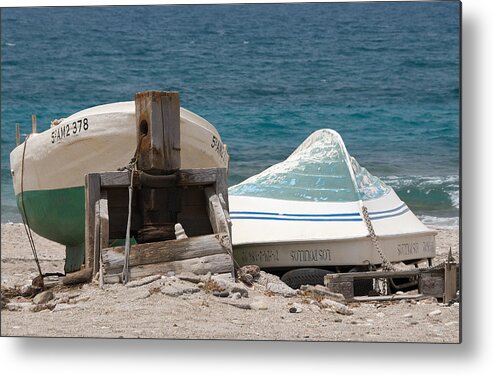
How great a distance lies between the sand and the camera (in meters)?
7.60

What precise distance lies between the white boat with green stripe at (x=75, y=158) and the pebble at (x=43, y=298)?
2.11ft

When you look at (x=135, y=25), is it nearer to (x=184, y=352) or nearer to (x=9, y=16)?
(x=9, y=16)

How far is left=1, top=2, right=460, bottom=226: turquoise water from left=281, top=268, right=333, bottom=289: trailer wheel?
0.56 meters

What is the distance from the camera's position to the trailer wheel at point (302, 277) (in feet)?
27.8

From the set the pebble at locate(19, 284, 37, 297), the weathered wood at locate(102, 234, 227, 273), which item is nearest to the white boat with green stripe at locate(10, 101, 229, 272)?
the pebble at locate(19, 284, 37, 297)

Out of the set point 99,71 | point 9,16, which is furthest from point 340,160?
point 9,16

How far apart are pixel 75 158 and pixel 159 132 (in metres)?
0.98

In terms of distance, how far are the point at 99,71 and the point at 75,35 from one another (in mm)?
397

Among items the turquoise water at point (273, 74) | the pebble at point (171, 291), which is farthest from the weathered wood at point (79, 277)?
the turquoise water at point (273, 74)

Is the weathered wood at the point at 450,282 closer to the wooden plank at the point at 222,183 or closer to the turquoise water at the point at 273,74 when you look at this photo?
the turquoise water at the point at 273,74

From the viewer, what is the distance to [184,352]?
25.1ft

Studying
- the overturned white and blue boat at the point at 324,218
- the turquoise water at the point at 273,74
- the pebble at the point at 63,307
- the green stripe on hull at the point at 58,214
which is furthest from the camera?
the green stripe on hull at the point at 58,214

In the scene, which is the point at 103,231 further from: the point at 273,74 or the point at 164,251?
the point at 273,74

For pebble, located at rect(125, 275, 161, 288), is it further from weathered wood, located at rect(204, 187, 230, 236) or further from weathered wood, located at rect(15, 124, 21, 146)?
weathered wood, located at rect(15, 124, 21, 146)
